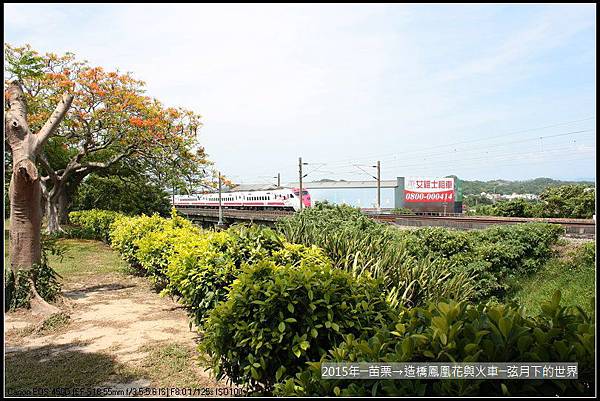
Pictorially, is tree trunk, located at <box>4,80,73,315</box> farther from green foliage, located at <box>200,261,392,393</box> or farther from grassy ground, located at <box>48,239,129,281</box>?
green foliage, located at <box>200,261,392,393</box>

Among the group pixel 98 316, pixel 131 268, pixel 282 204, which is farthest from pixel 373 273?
pixel 282 204

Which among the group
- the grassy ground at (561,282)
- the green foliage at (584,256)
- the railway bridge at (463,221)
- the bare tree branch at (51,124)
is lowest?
the grassy ground at (561,282)

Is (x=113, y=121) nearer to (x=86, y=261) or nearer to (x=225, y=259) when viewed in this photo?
(x=86, y=261)

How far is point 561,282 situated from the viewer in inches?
345

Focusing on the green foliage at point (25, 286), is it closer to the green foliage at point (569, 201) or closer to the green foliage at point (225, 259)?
the green foliage at point (225, 259)

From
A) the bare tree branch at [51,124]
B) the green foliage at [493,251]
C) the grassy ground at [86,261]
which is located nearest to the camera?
the bare tree branch at [51,124]

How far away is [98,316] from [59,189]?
44.7 feet

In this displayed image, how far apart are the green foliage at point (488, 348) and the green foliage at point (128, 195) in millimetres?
19715

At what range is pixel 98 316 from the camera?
622cm

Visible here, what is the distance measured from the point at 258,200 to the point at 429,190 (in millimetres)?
13232

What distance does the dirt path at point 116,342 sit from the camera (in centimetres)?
400

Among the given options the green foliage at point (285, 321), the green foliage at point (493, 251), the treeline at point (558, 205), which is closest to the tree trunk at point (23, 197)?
the green foliage at point (285, 321)

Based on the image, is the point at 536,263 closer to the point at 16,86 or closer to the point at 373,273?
the point at 373,273

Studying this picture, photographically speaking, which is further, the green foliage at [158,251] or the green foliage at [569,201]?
the green foliage at [569,201]
